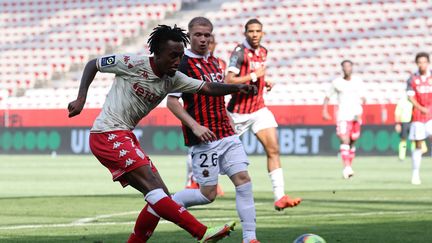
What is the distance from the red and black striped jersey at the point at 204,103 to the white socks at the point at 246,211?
0.61 m

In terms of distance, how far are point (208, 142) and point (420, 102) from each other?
38.2ft

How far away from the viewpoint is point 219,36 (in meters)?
40.0

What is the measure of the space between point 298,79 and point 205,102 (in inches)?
1054

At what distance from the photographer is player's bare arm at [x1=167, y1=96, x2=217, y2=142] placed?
869 centimetres

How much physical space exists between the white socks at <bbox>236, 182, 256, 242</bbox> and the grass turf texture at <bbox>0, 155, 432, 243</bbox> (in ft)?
2.40

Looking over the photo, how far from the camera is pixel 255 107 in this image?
13.4 meters

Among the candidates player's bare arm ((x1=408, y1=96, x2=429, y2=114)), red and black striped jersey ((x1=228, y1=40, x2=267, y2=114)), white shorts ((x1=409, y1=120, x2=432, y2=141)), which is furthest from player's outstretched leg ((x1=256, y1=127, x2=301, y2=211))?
white shorts ((x1=409, y1=120, x2=432, y2=141))

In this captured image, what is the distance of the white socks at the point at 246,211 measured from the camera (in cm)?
927

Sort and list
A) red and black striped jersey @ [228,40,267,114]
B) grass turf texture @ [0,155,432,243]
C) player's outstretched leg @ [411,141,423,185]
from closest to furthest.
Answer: grass turf texture @ [0,155,432,243] → red and black striped jersey @ [228,40,267,114] → player's outstretched leg @ [411,141,423,185]

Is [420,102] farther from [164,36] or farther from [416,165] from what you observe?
[164,36]

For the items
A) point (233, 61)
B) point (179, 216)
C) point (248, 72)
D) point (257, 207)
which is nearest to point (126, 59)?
point (179, 216)

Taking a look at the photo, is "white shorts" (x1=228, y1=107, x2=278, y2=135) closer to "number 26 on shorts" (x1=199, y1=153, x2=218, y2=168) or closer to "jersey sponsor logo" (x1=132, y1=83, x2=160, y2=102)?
"number 26 on shorts" (x1=199, y1=153, x2=218, y2=168)

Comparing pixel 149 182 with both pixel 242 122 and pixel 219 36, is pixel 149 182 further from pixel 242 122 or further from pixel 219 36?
pixel 219 36

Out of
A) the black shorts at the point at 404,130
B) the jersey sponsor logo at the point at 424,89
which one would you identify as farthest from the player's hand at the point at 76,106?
the black shorts at the point at 404,130
